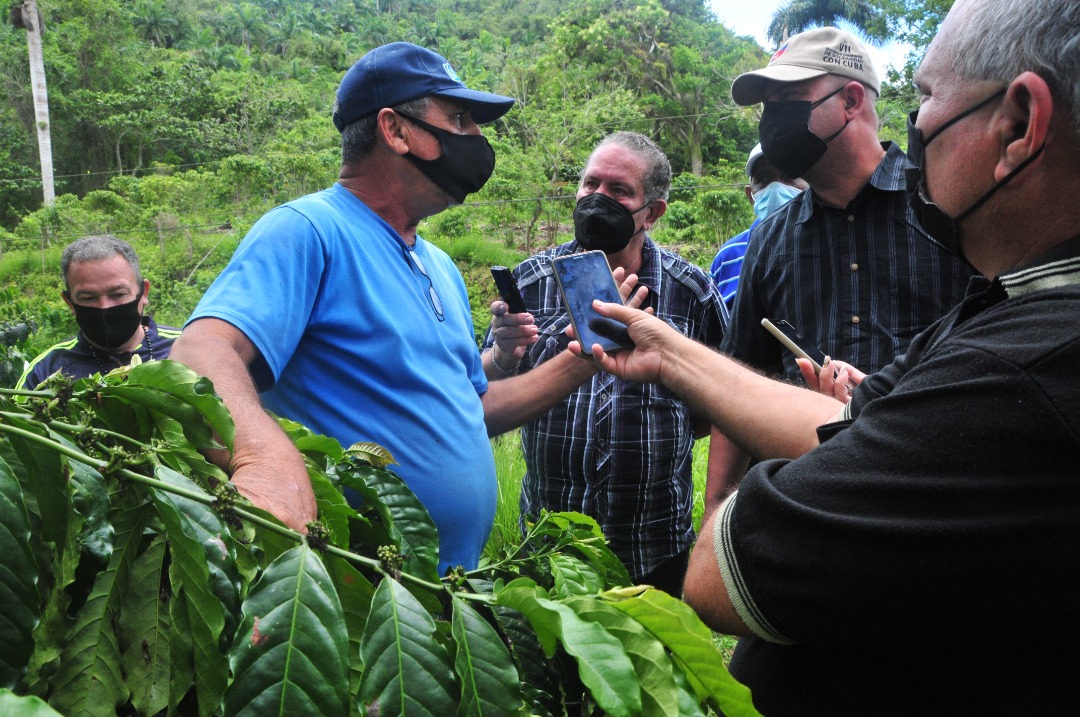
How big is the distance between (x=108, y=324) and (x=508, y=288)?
2.07 meters

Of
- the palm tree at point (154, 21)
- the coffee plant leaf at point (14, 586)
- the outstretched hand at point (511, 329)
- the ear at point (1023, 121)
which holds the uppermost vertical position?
the palm tree at point (154, 21)

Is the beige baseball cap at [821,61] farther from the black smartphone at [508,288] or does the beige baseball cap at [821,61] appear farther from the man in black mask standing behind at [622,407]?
the black smartphone at [508,288]

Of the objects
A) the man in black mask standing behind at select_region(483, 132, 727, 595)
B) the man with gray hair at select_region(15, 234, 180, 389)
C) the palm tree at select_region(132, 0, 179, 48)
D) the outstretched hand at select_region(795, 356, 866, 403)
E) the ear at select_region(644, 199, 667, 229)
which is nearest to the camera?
the outstretched hand at select_region(795, 356, 866, 403)

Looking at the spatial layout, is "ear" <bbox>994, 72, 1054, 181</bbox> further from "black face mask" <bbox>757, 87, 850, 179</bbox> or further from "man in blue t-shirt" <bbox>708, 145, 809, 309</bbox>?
"man in blue t-shirt" <bbox>708, 145, 809, 309</bbox>

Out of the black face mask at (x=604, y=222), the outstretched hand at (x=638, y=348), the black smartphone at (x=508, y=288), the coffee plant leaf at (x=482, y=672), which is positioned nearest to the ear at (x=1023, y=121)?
the outstretched hand at (x=638, y=348)

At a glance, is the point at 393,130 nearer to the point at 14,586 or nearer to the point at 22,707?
the point at 14,586

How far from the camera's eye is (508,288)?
260cm

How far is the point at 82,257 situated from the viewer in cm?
373

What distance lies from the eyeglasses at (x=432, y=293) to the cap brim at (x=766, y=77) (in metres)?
1.27

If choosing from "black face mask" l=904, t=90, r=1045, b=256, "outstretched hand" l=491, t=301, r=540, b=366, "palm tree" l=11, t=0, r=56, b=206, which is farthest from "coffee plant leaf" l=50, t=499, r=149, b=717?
"palm tree" l=11, t=0, r=56, b=206

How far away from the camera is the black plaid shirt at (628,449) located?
9.45 feet

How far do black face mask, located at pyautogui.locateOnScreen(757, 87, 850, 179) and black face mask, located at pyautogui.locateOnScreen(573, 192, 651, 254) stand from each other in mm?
577

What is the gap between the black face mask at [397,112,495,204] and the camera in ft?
8.00

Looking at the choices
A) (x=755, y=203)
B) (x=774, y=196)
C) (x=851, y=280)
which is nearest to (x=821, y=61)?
(x=851, y=280)
